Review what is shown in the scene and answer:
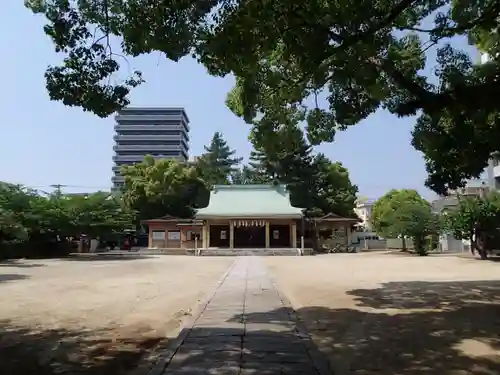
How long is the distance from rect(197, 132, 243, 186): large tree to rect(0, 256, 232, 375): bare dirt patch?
45762mm

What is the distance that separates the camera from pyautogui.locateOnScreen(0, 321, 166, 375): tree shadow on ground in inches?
223

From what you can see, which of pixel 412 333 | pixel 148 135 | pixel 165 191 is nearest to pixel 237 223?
pixel 165 191

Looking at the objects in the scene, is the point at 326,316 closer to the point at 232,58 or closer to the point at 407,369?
the point at 407,369

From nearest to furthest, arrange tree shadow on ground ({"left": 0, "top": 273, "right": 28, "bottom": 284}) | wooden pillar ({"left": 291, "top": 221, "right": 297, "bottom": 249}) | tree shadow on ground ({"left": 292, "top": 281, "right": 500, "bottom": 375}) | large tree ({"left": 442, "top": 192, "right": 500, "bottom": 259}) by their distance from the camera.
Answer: tree shadow on ground ({"left": 292, "top": 281, "right": 500, "bottom": 375}), tree shadow on ground ({"left": 0, "top": 273, "right": 28, "bottom": 284}), large tree ({"left": 442, "top": 192, "right": 500, "bottom": 259}), wooden pillar ({"left": 291, "top": 221, "right": 297, "bottom": 249})

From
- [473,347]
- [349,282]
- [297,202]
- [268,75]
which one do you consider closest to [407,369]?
[473,347]

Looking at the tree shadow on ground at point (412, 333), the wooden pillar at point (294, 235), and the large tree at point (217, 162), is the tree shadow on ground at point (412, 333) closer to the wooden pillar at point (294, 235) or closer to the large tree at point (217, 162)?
the wooden pillar at point (294, 235)

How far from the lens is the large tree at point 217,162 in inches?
2467

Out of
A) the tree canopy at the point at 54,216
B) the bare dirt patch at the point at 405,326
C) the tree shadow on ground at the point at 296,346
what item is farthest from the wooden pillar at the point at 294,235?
the tree shadow on ground at the point at 296,346

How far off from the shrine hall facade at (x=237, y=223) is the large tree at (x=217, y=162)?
53.2ft

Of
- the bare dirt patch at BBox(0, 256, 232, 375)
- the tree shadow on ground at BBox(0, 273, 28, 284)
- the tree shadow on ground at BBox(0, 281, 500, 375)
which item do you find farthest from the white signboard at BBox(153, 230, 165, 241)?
the tree shadow on ground at BBox(0, 281, 500, 375)

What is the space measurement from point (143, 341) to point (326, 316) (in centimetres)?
352

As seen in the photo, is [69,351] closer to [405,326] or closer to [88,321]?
Result: [88,321]

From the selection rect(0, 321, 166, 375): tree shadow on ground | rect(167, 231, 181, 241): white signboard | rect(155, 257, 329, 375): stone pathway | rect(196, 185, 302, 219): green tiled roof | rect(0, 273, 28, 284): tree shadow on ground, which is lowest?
rect(0, 321, 166, 375): tree shadow on ground

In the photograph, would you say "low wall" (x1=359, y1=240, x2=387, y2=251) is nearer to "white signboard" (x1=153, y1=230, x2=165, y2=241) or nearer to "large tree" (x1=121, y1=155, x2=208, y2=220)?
"large tree" (x1=121, y1=155, x2=208, y2=220)
